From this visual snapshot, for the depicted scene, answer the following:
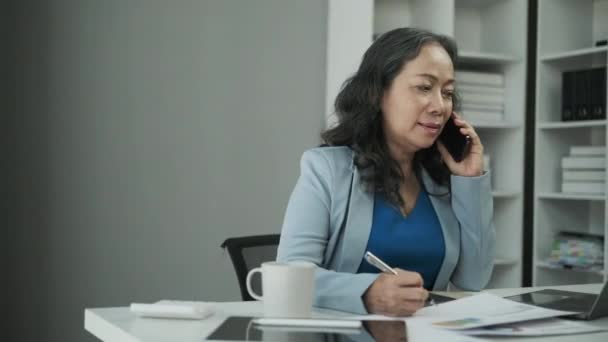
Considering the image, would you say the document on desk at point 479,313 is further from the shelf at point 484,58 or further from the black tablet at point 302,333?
the shelf at point 484,58

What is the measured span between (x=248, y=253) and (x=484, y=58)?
2298 mm

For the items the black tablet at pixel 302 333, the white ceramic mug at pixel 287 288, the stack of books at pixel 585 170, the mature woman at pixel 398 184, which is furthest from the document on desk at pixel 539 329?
the stack of books at pixel 585 170

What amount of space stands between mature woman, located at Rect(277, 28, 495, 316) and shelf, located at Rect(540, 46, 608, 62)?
192 cm

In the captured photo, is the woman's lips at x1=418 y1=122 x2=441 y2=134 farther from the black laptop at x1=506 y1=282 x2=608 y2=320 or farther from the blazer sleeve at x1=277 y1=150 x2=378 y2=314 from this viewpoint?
the black laptop at x1=506 y1=282 x2=608 y2=320

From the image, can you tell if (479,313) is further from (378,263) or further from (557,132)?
(557,132)

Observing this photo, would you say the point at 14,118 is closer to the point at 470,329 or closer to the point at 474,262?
the point at 474,262

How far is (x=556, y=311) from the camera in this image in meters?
1.34

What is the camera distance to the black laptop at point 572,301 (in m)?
1.34

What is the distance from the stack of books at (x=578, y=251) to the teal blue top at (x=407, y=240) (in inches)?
85.6

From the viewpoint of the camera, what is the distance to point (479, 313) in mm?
1346

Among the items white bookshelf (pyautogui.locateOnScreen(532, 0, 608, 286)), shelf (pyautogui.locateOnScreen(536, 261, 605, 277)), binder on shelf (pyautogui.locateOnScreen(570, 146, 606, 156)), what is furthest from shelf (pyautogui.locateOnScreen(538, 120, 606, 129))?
shelf (pyautogui.locateOnScreen(536, 261, 605, 277))

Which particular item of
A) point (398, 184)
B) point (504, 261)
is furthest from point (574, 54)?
point (398, 184)

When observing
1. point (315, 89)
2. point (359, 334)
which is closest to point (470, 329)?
point (359, 334)

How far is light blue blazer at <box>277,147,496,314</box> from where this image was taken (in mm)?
1701
